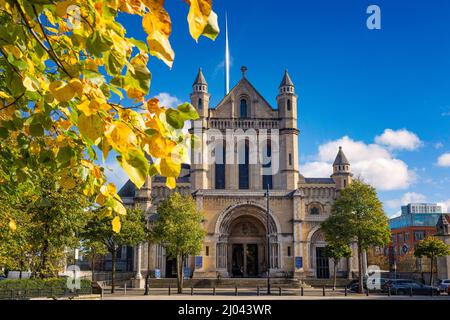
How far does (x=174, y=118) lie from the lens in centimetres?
243

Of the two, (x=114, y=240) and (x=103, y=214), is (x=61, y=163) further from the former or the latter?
(x=114, y=240)

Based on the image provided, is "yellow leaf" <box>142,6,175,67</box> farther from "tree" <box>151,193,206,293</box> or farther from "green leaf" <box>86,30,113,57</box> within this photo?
"tree" <box>151,193,206,293</box>

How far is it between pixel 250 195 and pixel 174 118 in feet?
144

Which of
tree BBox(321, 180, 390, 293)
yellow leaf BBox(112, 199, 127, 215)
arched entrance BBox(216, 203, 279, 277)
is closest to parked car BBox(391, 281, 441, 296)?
tree BBox(321, 180, 390, 293)

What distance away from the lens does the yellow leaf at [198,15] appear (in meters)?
1.94

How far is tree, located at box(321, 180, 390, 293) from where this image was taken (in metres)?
34.2

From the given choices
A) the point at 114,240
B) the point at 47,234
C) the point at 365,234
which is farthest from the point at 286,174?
the point at 47,234

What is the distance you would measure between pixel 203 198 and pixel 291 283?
38.5 feet

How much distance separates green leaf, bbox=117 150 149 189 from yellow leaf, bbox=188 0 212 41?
0.65m

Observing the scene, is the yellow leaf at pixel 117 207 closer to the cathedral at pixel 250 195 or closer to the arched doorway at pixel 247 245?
the cathedral at pixel 250 195

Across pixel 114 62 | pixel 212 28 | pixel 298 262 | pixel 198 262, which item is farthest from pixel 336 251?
pixel 212 28

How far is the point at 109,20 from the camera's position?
7.47ft

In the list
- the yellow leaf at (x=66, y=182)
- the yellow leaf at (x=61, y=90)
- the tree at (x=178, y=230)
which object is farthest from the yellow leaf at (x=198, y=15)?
the tree at (x=178, y=230)
